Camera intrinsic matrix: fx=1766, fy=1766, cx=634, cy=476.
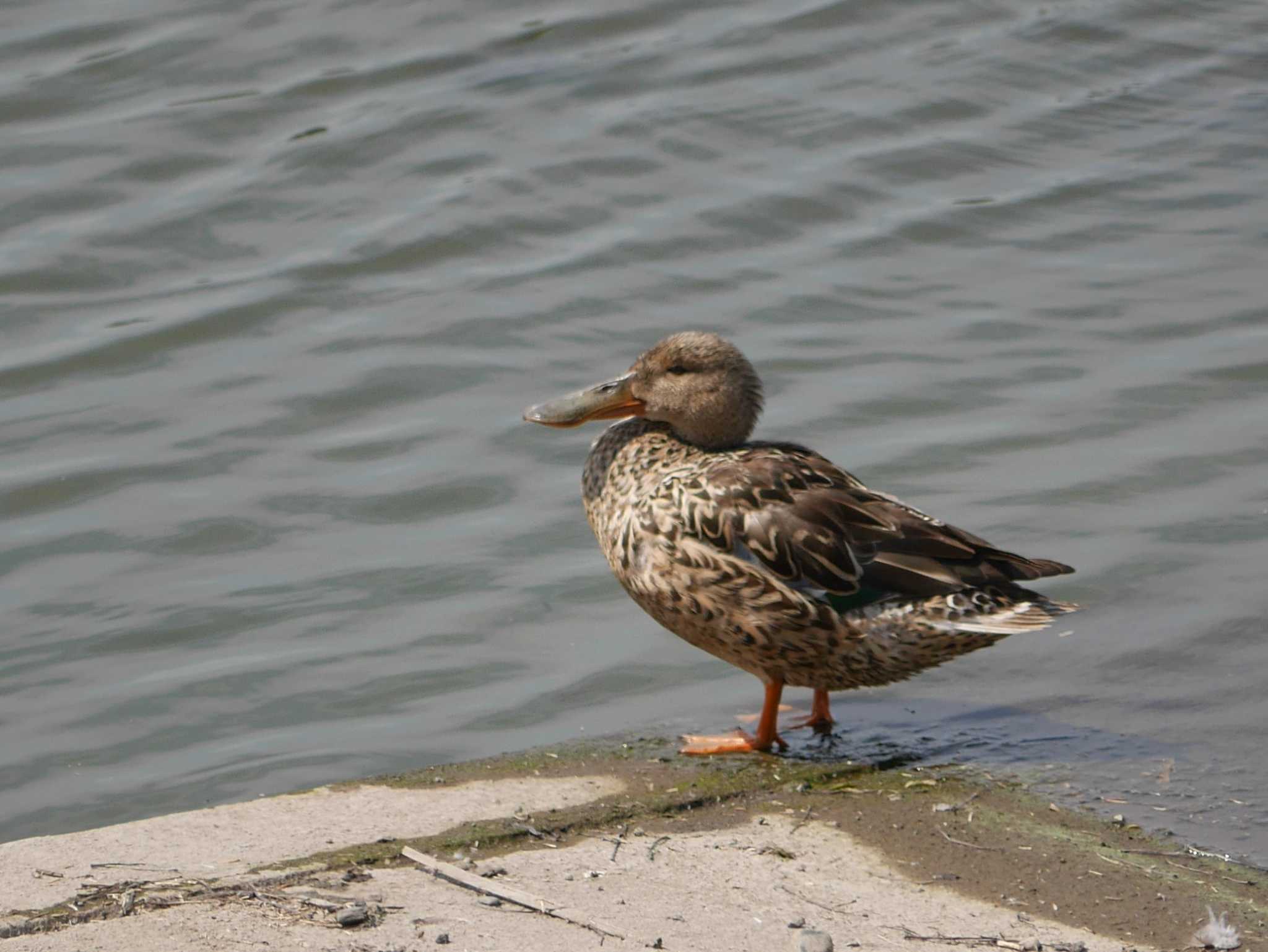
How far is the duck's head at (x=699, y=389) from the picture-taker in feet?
18.4

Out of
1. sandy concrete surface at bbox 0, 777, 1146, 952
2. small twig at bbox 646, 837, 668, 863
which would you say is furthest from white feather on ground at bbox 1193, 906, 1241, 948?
small twig at bbox 646, 837, 668, 863

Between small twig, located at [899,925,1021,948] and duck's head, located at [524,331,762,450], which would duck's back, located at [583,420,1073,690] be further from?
small twig, located at [899,925,1021,948]

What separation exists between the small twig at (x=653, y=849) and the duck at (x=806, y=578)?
89cm

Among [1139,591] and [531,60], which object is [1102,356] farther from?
[531,60]

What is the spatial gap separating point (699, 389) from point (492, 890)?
93.9 inches

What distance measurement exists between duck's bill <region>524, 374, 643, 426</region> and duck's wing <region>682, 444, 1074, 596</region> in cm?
74

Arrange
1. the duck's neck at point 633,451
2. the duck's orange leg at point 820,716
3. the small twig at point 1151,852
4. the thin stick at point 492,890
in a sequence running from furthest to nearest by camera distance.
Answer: the duck's neck at point 633,451
the duck's orange leg at point 820,716
the small twig at point 1151,852
the thin stick at point 492,890

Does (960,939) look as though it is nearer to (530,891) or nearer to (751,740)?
(530,891)

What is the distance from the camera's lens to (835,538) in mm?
4992

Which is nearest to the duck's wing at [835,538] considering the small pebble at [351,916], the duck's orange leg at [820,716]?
the duck's orange leg at [820,716]

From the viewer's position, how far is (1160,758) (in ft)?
16.1

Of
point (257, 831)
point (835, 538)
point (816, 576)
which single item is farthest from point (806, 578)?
point (257, 831)

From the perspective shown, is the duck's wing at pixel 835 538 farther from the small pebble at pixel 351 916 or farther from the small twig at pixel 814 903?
the small pebble at pixel 351 916

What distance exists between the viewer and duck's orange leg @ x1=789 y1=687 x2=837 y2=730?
208 inches
